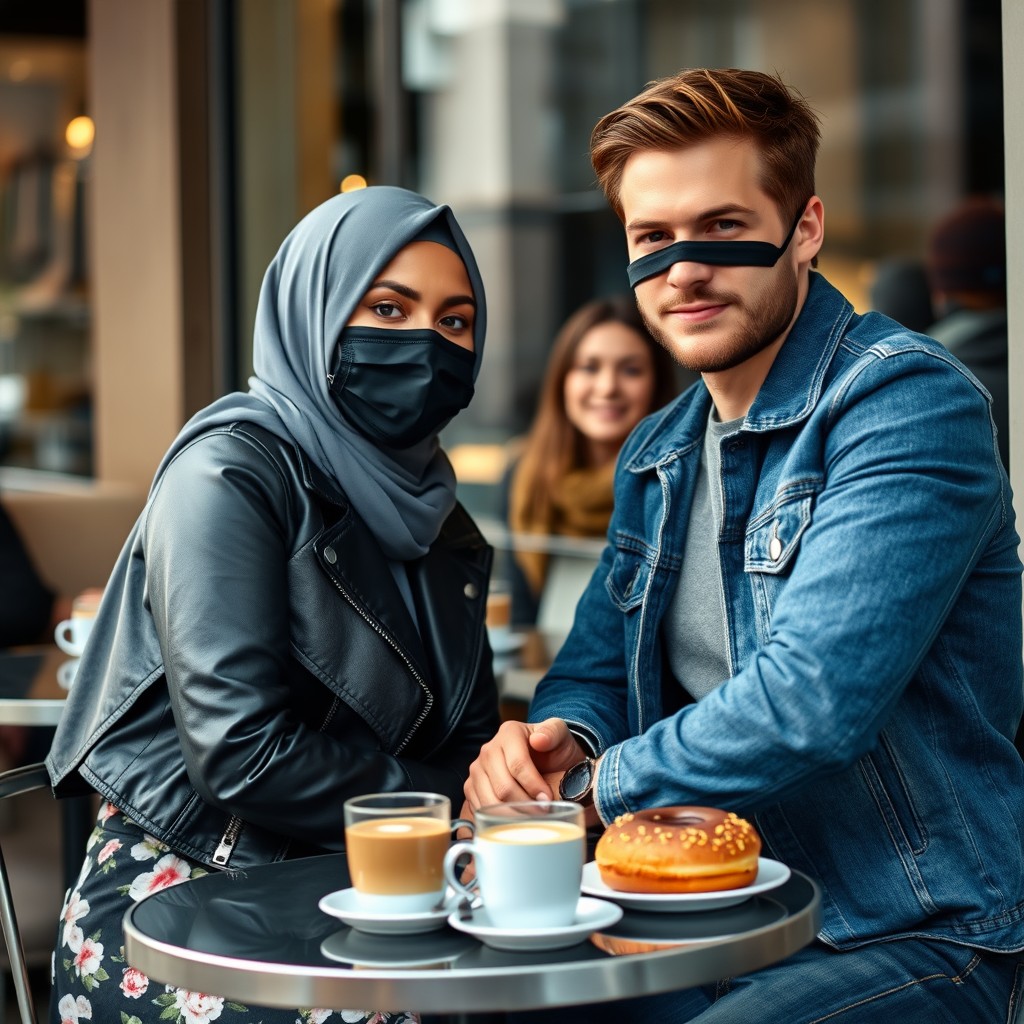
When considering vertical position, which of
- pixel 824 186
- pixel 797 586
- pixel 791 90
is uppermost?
pixel 824 186

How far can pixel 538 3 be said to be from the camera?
7668 millimetres

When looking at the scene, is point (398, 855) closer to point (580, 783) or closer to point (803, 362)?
point (580, 783)

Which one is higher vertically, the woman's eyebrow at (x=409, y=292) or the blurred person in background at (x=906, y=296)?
the blurred person in background at (x=906, y=296)

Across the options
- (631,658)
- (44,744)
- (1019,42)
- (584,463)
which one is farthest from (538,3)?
(631,658)

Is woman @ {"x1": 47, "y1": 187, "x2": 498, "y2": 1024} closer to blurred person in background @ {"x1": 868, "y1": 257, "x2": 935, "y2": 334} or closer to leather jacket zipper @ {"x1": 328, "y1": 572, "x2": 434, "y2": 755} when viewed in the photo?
leather jacket zipper @ {"x1": 328, "y1": 572, "x2": 434, "y2": 755}

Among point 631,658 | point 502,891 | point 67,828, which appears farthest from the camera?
point 67,828

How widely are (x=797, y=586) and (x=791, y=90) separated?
2.30 ft

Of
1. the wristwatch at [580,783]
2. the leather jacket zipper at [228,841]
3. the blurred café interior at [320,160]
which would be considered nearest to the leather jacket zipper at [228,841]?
the leather jacket zipper at [228,841]

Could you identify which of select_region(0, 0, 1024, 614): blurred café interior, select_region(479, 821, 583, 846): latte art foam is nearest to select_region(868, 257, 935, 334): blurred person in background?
select_region(0, 0, 1024, 614): blurred café interior

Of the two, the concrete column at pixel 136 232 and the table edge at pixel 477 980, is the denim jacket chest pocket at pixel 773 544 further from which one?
the concrete column at pixel 136 232

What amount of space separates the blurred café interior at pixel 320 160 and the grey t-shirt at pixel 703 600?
2.93 metres

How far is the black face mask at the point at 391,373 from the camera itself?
1.89m

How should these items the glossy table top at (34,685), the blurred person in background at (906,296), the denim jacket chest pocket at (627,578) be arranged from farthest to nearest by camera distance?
the blurred person in background at (906,296) < the glossy table top at (34,685) < the denim jacket chest pocket at (627,578)

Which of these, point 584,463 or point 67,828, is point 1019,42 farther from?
point 584,463
